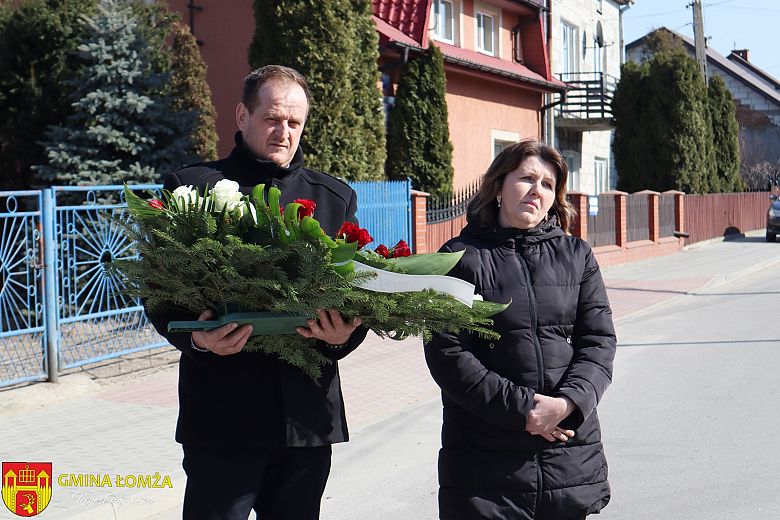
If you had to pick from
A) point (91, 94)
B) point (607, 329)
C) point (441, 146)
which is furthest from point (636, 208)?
point (607, 329)

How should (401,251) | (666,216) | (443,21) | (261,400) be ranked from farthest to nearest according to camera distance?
(666,216) → (443,21) → (261,400) → (401,251)

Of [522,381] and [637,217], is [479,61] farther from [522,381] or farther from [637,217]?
[522,381]

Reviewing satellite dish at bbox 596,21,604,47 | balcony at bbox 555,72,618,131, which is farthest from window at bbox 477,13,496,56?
satellite dish at bbox 596,21,604,47

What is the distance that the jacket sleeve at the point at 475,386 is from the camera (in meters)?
3.02

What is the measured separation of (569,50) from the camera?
29594mm

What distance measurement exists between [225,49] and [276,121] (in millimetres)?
15203

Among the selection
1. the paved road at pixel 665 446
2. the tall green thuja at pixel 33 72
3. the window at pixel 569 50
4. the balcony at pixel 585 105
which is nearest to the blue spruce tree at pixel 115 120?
the tall green thuja at pixel 33 72

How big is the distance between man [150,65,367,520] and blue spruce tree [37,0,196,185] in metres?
8.47

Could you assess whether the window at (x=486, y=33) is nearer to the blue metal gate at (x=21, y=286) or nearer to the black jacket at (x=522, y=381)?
the blue metal gate at (x=21, y=286)

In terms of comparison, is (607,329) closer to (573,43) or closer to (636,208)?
(636,208)

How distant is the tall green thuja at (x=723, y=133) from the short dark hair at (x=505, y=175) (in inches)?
1353

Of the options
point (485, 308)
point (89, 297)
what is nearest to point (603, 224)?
point (89, 297)

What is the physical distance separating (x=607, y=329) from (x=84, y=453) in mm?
4222

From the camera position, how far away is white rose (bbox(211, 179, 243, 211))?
2445 millimetres
